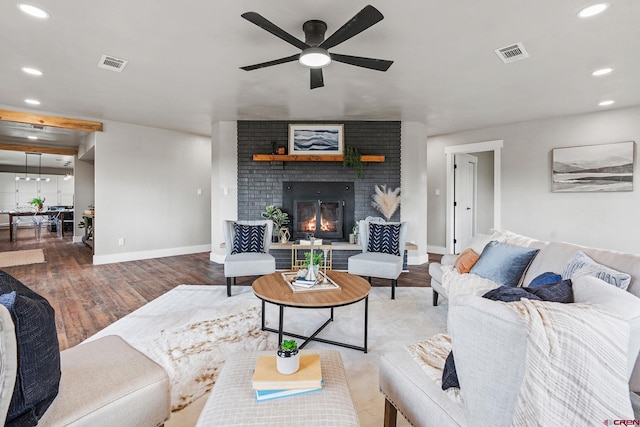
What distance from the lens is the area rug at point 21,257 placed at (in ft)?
17.5

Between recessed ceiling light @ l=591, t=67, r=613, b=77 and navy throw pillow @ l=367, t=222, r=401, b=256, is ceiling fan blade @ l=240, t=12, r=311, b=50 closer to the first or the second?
navy throw pillow @ l=367, t=222, r=401, b=256

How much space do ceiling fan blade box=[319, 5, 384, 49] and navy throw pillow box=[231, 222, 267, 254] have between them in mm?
2413

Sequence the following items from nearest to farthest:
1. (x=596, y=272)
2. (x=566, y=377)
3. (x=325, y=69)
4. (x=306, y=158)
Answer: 1. (x=566, y=377)
2. (x=596, y=272)
3. (x=325, y=69)
4. (x=306, y=158)

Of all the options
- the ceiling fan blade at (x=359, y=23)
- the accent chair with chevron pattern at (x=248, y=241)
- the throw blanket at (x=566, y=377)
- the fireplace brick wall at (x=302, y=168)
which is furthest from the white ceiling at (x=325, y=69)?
the throw blanket at (x=566, y=377)

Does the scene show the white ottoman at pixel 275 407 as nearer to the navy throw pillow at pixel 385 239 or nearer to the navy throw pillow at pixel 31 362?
the navy throw pillow at pixel 31 362

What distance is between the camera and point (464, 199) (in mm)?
6383

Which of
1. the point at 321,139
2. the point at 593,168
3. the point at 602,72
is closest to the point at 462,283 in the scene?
the point at 602,72

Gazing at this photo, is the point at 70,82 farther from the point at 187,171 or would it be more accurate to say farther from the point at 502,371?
the point at 502,371

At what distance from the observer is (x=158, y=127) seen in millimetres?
5914

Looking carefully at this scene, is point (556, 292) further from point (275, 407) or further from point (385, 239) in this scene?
point (385, 239)

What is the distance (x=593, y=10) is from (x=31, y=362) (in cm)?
352

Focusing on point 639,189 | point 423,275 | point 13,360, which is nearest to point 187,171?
point 423,275

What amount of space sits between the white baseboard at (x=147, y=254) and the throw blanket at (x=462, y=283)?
202 inches

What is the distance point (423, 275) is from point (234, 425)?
13.3ft
